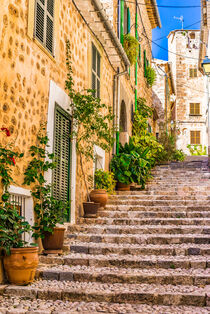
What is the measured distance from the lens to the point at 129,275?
16.6ft

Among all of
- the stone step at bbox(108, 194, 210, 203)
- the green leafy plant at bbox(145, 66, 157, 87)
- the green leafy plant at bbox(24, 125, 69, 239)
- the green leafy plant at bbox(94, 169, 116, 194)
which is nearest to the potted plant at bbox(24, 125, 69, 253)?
the green leafy plant at bbox(24, 125, 69, 239)

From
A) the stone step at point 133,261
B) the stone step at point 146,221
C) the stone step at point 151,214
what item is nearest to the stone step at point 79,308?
the stone step at point 133,261

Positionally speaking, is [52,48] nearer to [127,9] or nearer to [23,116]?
[23,116]

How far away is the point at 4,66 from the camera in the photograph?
498 centimetres

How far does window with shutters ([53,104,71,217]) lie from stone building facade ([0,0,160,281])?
46mm

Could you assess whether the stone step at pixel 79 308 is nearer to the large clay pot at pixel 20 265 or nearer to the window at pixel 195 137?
the large clay pot at pixel 20 265

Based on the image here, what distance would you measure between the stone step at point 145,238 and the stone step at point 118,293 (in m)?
1.73

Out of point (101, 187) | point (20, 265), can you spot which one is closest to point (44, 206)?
point (20, 265)

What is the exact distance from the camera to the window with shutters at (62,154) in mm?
6852

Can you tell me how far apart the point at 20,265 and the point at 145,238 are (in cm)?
249

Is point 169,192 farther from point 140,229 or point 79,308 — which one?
point 79,308

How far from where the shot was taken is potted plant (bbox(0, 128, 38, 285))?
4.69m

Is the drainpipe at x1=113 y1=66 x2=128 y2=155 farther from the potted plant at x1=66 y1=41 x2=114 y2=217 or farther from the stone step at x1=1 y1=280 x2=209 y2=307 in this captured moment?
the stone step at x1=1 y1=280 x2=209 y2=307

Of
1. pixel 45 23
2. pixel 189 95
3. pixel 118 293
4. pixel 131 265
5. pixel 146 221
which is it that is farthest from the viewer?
pixel 189 95
